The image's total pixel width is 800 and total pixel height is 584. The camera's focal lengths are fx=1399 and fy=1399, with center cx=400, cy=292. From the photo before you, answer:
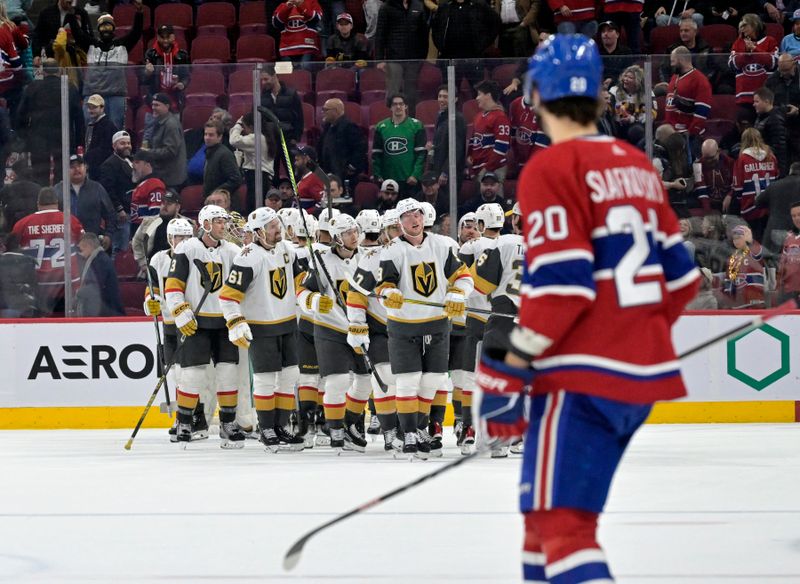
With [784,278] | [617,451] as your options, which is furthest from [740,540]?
[784,278]

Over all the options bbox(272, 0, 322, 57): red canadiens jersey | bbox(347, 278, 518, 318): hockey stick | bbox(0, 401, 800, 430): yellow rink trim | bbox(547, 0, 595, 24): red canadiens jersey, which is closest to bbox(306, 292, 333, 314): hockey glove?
bbox(347, 278, 518, 318): hockey stick

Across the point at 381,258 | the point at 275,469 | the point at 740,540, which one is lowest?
the point at 275,469

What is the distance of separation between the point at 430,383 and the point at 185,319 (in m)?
1.78

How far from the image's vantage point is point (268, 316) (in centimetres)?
844

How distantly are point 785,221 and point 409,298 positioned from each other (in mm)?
3485

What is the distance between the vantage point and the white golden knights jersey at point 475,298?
832 centimetres

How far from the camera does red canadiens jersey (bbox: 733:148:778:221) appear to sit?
32.7 feet

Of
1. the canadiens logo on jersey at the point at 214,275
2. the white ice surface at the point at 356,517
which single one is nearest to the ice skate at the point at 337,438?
the white ice surface at the point at 356,517

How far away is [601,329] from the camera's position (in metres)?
2.70

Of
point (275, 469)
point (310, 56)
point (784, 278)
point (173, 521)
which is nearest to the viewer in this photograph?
point (173, 521)

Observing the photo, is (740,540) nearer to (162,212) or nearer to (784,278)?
(784,278)

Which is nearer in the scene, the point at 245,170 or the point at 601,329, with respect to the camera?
the point at 601,329

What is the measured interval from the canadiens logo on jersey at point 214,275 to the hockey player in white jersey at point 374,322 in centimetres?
103

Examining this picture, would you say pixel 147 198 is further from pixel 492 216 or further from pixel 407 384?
pixel 407 384
